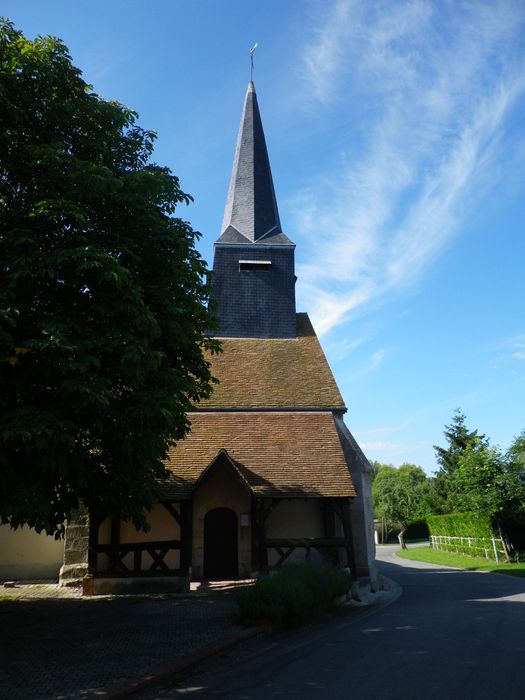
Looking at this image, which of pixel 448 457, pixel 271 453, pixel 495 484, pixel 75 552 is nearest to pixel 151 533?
pixel 75 552

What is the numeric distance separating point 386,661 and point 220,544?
30.0 ft

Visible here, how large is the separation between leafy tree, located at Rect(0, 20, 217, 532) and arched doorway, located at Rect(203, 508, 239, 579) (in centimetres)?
621

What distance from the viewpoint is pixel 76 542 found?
14938mm

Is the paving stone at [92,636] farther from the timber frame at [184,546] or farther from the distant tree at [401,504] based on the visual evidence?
the distant tree at [401,504]

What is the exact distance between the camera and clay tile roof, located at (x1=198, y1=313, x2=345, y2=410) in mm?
17062

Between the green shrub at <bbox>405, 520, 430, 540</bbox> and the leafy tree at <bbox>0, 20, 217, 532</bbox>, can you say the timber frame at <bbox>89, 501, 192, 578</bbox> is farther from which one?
the green shrub at <bbox>405, 520, 430, 540</bbox>

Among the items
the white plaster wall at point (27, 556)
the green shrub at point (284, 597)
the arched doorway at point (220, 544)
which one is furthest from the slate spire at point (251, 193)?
the green shrub at point (284, 597)

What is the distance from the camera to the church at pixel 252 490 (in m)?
13.6

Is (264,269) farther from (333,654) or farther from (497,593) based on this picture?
(333,654)

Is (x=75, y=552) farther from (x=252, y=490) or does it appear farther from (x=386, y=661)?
→ (x=386, y=661)

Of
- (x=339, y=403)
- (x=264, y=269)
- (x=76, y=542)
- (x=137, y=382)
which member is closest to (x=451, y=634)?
(x=137, y=382)

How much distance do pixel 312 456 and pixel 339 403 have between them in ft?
8.05

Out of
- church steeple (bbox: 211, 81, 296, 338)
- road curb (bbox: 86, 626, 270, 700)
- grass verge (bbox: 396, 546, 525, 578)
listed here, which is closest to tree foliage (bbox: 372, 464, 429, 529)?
grass verge (bbox: 396, 546, 525, 578)

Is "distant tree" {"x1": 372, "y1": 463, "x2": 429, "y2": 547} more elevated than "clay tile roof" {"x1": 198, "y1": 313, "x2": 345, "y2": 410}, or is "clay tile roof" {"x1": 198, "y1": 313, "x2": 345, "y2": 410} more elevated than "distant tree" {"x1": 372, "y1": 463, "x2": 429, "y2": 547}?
"clay tile roof" {"x1": 198, "y1": 313, "x2": 345, "y2": 410}
